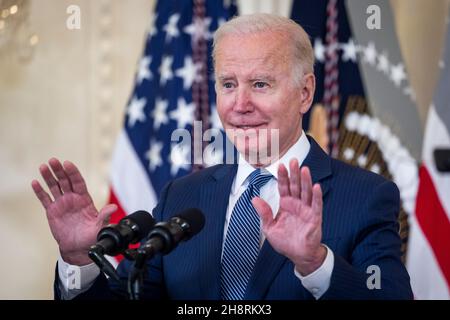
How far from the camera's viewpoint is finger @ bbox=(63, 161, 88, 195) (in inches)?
74.8

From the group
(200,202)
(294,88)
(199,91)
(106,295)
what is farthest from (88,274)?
(199,91)

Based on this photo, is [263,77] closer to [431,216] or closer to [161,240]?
[161,240]

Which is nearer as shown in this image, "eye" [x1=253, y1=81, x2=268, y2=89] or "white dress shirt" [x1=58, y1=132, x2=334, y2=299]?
"white dress shirt" [x1=58, y1=132, x2=334, y2=299]

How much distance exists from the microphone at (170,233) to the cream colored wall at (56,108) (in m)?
2.17

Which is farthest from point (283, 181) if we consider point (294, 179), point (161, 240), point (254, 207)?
point (161, 240)

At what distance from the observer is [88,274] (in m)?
1.97

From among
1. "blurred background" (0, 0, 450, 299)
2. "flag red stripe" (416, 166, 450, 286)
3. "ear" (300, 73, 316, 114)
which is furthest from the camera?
"blurred background" (0, 0, 450, 299)

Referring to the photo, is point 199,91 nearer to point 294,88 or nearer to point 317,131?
point 317,131

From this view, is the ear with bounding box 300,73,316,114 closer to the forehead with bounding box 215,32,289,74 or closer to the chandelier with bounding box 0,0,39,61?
the forehead with bounding box 215,32,289,74

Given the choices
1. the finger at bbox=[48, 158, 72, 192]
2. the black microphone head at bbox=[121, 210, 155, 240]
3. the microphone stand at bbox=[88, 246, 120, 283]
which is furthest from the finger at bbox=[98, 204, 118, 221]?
the microphone stand at bbox=[88, 246, 120, 283]

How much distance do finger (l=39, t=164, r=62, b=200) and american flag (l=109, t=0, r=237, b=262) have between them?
1.68 metres

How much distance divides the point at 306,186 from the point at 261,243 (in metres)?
0.38

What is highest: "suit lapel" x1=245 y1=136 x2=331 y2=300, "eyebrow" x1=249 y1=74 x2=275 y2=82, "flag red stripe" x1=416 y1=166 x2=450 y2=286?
"eyebrow" x1=249 y1=74 x2=275 y2=82

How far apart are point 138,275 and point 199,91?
2.15 metres
